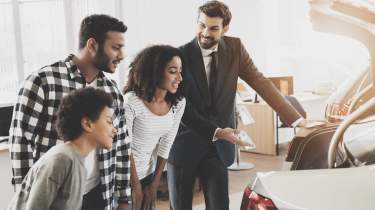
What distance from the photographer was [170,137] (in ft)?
7.76

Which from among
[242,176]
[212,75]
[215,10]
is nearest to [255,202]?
[212,75]

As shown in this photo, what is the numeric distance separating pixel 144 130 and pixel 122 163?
184 mm

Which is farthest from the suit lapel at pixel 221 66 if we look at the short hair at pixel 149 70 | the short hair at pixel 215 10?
the short hair at pixel 149 70

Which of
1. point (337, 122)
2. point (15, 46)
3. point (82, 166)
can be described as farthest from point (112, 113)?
point (15, 46)

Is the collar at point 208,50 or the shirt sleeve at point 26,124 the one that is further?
the collar at point 208,50

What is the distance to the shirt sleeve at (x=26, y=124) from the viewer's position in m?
1.82

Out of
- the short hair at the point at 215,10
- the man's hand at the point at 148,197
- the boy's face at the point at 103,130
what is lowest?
the man's hand at the point at 148,197

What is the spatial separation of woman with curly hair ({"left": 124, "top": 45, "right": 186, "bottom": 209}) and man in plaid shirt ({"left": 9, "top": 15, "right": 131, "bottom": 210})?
0.10 m

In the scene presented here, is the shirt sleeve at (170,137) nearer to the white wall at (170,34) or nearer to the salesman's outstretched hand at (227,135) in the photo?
the salesman's outstretched hand at (227,135)

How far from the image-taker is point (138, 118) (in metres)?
2.21

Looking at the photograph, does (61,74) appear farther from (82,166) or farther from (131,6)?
(131,6)

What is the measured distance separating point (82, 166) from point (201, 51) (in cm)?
107

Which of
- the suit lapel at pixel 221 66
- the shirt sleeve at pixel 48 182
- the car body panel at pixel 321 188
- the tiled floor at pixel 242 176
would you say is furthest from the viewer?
the tiled floor at pixel 242 176

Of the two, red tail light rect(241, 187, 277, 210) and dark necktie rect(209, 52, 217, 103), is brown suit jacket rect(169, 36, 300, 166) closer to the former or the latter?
dark necktie rect(209, 52, 217, 103)
